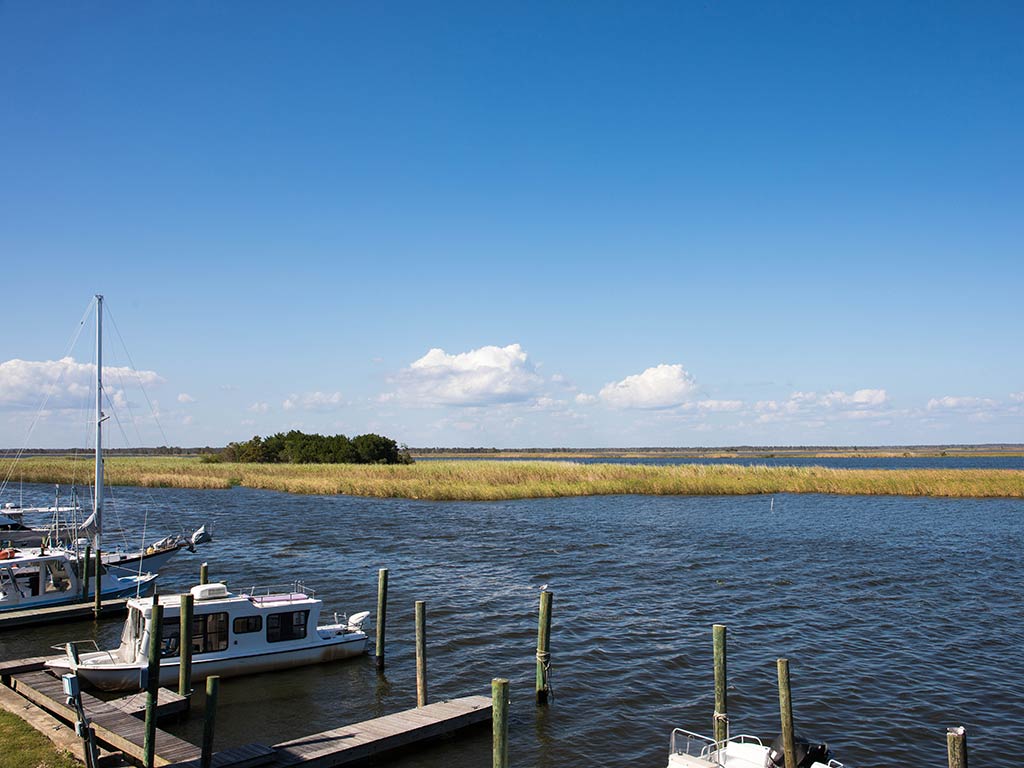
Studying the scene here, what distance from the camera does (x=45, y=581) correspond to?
99.3 feet

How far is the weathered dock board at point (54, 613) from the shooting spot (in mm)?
27469

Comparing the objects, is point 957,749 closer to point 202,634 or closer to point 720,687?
point 720,687

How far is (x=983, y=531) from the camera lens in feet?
169

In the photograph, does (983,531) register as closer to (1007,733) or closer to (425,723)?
(1007,733)

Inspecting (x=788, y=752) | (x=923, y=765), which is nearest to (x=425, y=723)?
(x=788, y=752)

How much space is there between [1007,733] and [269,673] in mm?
19518

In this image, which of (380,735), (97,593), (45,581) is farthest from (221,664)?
(45,581)

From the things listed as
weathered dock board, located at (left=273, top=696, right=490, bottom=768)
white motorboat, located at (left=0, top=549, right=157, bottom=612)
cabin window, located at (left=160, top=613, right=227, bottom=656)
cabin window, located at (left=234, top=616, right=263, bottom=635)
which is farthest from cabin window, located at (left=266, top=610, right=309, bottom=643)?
white motorboat, located at (left=0, top=549, right=157, bottom=612)

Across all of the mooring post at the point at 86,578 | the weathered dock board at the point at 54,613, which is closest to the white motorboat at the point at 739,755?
the weathered dock board at the point at 54,613

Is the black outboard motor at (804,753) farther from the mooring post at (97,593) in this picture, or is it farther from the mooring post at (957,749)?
the mooring post at (97,593)

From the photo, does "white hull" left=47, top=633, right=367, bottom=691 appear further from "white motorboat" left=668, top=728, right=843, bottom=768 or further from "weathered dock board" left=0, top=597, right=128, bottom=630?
"white motorboat" left=668, top=728, right=843, bottom=768

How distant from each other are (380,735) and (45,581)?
20471 mm

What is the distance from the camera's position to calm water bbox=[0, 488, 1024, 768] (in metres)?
19.0

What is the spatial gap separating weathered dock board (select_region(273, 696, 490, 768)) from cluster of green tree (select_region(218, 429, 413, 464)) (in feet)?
311
